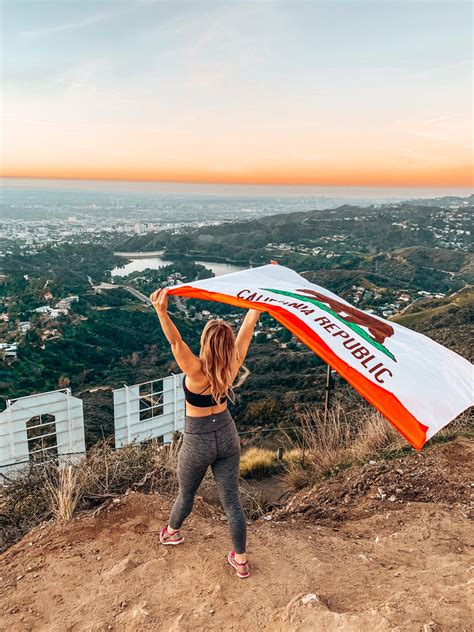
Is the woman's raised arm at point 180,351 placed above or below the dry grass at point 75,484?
above

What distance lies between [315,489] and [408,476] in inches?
33.4

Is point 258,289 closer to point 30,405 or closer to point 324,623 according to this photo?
point 324,623

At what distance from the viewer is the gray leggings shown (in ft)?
8.27

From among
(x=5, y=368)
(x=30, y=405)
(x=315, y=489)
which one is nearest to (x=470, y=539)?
(x=315, y=489)

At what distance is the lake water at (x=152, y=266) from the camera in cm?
6975

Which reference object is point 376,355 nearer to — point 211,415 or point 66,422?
point 211,415

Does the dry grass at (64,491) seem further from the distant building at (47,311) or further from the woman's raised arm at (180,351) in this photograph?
the distant building at (47,311)

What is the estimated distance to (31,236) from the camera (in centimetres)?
9156

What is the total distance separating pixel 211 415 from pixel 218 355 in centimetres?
38

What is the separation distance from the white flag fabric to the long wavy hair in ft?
1.77

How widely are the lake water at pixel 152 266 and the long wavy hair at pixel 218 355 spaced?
64293mm

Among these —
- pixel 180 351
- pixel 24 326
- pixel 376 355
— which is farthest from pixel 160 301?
pixel 24 326

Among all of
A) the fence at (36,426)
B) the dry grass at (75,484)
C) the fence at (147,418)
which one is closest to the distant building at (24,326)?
the fence at (147,418)

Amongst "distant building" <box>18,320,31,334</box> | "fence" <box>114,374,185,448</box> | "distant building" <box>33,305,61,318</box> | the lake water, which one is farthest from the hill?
the lake water
